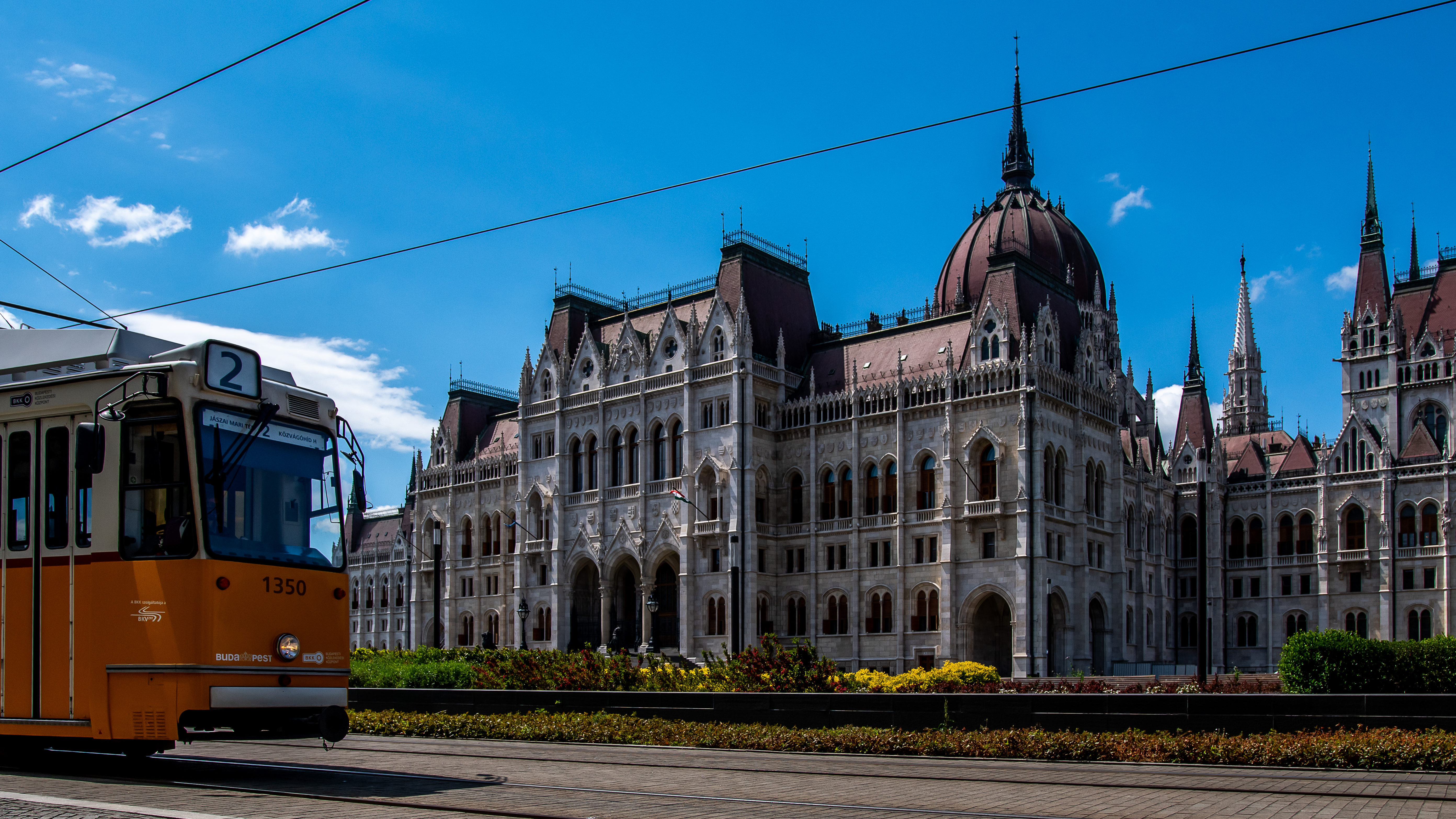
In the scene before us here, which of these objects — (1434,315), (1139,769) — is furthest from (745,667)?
(1434,315)

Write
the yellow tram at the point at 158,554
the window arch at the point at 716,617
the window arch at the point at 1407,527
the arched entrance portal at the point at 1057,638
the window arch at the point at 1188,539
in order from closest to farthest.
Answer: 1. the yellow tram at the point at 158,554
2. the arched entrance portal at the point at 1057,638
3. the window arch at the point at 716,617
4. the window arch at the point at 1407,527
5. the window arch at the point at 1188,539

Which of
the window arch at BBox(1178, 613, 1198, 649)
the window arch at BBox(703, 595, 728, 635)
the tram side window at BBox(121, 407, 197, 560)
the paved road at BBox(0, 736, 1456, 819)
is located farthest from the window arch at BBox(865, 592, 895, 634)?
the tram side window at BBox(121, 407, 197, 560)

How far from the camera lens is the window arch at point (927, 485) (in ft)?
184

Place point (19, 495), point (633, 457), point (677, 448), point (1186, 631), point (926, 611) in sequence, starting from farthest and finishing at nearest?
point (1186, 631) < point (633, 457) < point (677, 448) < point (926, 611) < point (19, 495)

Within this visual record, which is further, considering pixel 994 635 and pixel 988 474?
pixel 994 635

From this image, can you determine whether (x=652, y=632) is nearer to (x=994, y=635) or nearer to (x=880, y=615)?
(x=880, y=615)

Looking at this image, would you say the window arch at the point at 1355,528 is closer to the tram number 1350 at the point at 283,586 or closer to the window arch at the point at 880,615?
the window arch at the point at 880,615

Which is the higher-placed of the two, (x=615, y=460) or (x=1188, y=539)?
(x=615, y=460)

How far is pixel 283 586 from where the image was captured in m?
13.5

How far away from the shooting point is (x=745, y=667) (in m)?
22.7

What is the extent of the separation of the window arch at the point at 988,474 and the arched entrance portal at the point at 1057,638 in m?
5.02

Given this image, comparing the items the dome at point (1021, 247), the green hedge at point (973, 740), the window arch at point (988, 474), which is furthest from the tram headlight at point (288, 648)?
the dome at point (1021, 247)

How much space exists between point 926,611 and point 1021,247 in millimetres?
26271

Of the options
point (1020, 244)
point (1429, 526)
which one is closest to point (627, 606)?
point (1020, 244)
